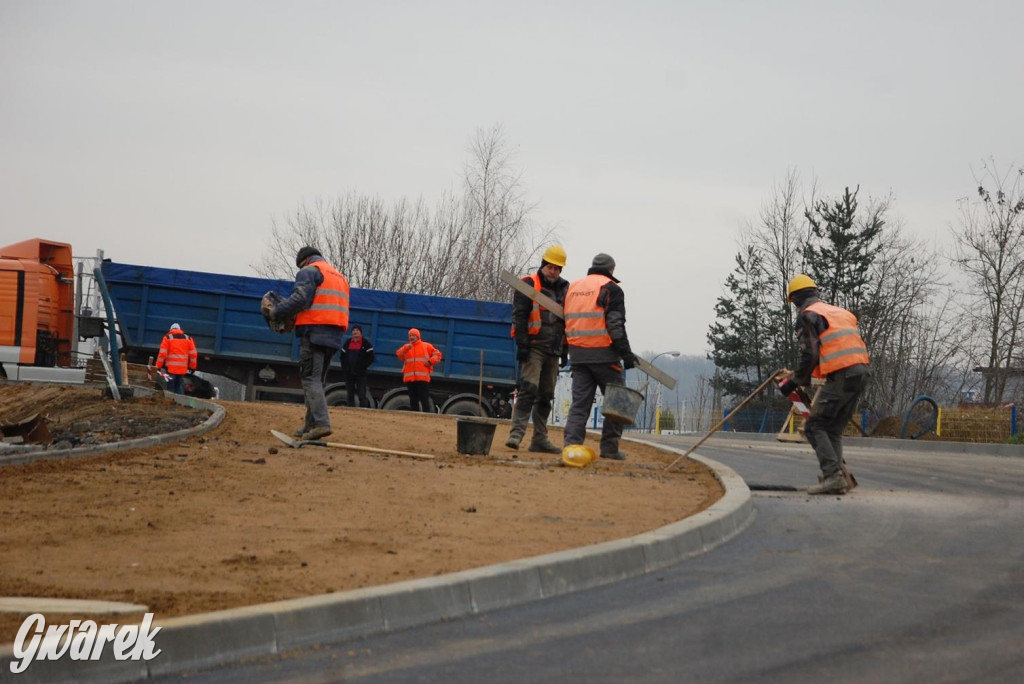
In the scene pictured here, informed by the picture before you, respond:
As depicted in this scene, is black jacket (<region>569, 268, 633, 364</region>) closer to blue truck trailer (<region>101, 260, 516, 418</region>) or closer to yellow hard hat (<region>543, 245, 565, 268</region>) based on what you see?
yellow hard hat (<region>543, 245, 565, 268</region>)

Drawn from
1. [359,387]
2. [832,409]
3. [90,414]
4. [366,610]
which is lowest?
[366,610]

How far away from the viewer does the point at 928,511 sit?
926 centimetres

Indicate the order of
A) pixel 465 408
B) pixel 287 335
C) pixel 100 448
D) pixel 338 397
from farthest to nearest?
pixel 465 408 < pixel 287 335 < pixel 338 397 < pixel 100 448

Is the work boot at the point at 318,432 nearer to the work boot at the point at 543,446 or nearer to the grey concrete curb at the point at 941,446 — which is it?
the work boot at the point at 543,446

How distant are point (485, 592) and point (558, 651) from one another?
0.90m

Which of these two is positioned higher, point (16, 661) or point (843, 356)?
point (843, 356)

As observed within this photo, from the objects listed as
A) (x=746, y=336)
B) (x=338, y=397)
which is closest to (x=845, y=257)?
(x=746, y=336)

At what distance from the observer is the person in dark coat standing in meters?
24.3

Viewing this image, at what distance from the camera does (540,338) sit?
12.9 meters

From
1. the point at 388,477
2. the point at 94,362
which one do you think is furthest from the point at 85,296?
the point at 388,477

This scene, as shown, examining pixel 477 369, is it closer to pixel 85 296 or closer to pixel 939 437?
pixel 85 296

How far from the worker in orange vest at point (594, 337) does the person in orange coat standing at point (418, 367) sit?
11812mm

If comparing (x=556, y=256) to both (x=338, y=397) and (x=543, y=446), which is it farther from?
(x=338, y=397)

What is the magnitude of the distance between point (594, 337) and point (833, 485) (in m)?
2.78
